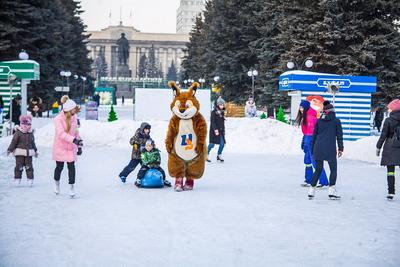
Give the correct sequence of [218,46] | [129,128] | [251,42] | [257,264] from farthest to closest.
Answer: [218,46]
[251,42]
[129,128]
[257,264]

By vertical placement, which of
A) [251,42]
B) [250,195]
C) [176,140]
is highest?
[251,42]

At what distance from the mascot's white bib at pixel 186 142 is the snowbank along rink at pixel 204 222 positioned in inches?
26.6

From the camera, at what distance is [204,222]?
25.9ft

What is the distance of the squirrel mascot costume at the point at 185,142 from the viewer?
10945mm

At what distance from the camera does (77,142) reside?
9.77 metres

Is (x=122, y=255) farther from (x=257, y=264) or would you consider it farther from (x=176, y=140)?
(x=176, y=140)

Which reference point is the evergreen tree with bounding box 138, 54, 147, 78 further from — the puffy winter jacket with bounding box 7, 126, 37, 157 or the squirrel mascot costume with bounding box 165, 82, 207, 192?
the squirrel mascot costume with bounding box 165, 82, 207, 192

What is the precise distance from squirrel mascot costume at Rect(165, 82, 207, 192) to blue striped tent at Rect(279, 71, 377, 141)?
14717 millimetres

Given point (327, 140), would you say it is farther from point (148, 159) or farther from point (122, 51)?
point (122, 51)

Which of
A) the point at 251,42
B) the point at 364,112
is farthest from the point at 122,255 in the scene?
the point at 251,42

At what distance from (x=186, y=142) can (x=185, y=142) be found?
17 mm

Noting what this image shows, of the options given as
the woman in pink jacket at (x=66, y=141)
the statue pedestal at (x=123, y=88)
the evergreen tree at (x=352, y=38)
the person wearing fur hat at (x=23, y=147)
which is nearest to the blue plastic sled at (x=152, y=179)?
the woman in pink jacket at (x=66, y=141)

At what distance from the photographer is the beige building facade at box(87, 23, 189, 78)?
505 ft

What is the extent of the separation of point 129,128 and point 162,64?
142671 millimetres
